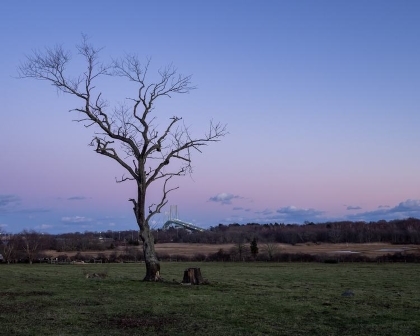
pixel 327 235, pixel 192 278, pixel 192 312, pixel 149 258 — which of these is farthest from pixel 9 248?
pixel 327 235

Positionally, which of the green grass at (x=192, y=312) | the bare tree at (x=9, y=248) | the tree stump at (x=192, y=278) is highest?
the bare tree at (x=9, y=248)

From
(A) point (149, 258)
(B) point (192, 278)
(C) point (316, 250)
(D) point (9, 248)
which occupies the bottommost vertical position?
(B) point (192, 278)

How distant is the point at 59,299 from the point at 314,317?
9.39 metres

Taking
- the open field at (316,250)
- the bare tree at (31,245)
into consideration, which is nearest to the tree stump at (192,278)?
the bare tree at (31,245)

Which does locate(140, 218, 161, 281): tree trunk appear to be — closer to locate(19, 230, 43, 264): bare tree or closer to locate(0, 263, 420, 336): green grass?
locate(0, 263, 420, 336): green grass

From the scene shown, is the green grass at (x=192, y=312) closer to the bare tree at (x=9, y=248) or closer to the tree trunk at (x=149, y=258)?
the tree trunk at (x=149, y=258)

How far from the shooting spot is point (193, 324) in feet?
46.8

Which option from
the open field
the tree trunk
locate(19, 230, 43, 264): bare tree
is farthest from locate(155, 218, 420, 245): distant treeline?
the tree trunk

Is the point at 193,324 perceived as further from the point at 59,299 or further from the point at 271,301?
the point at 59,299

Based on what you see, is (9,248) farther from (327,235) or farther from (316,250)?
(327,235)

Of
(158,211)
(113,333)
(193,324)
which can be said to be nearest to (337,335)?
(193,324)

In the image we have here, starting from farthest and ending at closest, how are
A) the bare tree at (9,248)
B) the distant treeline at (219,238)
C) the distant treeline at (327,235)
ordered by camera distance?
the distant treeline at (327,235), the distant treeline at (219,238), the bare tree at (9,248)

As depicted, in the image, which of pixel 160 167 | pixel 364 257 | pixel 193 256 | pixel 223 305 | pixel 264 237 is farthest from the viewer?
pixel 264 237

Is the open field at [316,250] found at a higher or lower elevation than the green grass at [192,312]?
higher
